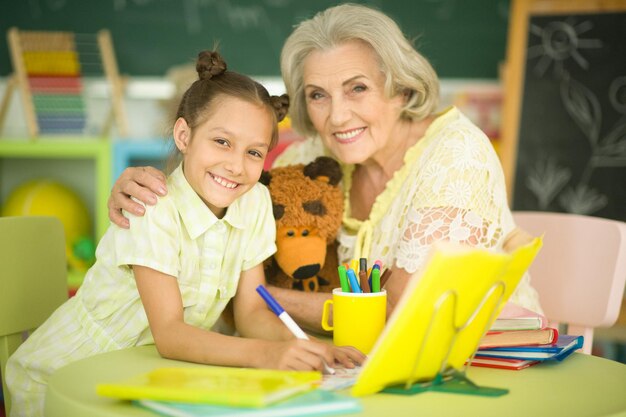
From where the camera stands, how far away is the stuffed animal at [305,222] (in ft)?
5.16

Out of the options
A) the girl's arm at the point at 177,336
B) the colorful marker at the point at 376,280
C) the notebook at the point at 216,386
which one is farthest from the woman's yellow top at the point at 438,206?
the notebook at the point at 216,386

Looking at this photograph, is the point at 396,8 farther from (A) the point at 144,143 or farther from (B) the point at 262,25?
(A) the point at 144,143

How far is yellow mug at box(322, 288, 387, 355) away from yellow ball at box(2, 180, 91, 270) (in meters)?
2.45

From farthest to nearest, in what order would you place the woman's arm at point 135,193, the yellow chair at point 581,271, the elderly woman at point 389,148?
the yellow chair at point 581,271, the elderly woman at point 389,148, the woman's arm at point 135,193

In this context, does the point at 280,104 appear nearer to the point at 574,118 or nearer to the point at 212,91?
the point at 212,91

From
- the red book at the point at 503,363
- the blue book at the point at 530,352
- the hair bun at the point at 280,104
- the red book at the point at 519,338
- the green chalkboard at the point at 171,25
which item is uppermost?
the green chalkboard at the point at 171,25

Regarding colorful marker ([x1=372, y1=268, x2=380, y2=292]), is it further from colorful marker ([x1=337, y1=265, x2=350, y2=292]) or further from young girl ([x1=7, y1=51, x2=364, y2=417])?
young girl ([x1=7, y1=51, x2=364, y2=417])

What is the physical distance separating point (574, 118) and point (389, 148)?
5.34 ft

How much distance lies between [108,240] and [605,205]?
2.29m

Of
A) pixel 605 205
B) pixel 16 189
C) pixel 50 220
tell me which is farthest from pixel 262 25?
pixel 50 220

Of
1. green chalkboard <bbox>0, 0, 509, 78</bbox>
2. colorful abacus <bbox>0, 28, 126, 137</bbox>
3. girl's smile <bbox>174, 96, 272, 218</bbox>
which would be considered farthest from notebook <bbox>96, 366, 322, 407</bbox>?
green chalkboard <bbox>0, 0, 509, 78</bbox>

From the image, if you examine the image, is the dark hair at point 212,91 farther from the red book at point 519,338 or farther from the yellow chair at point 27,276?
the red book at point 519,338

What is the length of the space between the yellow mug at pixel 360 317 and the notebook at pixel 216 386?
0.22 metres

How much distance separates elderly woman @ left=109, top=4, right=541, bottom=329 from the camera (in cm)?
152
